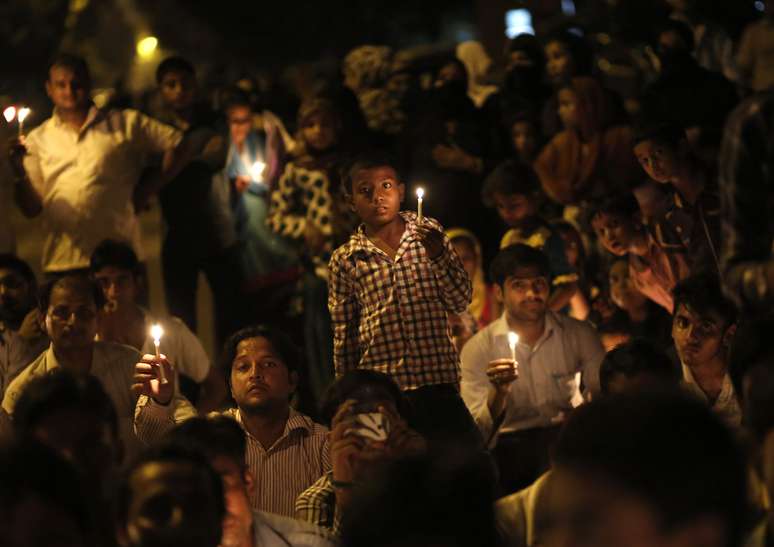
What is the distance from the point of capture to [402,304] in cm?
606

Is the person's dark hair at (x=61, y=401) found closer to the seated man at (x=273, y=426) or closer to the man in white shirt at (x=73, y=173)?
the seated man at (x=273, y=426)

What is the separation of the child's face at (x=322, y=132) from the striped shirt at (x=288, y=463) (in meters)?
3.28

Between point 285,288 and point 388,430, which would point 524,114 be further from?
point 388,430

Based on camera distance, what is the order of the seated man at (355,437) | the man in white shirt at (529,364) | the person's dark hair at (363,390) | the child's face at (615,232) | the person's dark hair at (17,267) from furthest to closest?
the child's face at (615,232) < the person's dark hair at (17,267) < the man in white shirt at (529,364) < the person's dark hair at (363,390) < the seated man at (355,437)

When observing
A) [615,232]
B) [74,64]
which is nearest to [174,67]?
[74,64]

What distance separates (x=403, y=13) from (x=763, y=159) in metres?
18.0

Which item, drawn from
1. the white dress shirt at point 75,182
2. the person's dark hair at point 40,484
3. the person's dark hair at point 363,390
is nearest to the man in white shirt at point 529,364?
the person's dark hair at point 363,390

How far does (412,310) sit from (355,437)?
1.33m

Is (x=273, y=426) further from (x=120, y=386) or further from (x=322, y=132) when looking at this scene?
(x=322, y=132)

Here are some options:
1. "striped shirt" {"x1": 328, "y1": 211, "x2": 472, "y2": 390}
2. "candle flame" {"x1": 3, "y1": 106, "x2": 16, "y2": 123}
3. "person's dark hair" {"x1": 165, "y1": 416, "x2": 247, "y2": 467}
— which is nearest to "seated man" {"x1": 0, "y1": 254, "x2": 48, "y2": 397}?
"candle flame" {"x1": 3, "y1": 106, "x2": 16, "y2": 123}

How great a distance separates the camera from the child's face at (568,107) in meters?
8.79

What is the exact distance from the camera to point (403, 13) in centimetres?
2195

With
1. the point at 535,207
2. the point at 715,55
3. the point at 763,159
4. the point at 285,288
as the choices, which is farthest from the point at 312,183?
the point at 763,159

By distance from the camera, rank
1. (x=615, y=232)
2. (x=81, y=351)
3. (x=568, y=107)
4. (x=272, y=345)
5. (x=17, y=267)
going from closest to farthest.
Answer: (x=272, y=345)
(x=81, y=351)
(x=17, y=267)
(x=615, y=232)
(x=568, y=107)
